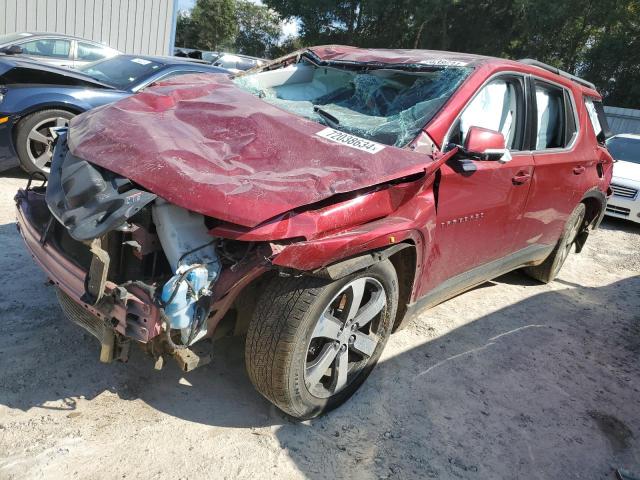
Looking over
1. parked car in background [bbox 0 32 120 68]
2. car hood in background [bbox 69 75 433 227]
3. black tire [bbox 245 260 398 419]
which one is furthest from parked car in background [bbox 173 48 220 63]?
black tire [bbox 245 260 398 419]

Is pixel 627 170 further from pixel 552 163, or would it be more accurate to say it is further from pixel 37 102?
pixel 37 102

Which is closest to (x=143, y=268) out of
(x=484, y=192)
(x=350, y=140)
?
(x=350, y=140)

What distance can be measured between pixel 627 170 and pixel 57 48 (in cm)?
1000

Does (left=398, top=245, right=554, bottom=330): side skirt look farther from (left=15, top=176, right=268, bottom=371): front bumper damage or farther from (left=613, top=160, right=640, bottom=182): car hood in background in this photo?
(left=613, top=160, right=640, bottom=182): car hood in background

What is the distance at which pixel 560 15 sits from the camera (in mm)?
21516

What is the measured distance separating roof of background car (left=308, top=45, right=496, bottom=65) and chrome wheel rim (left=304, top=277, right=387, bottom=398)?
64.6 inches

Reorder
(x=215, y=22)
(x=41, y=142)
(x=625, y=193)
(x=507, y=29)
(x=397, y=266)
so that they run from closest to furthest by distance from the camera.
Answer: (x=397, y=266) < (x=41, y=142) < (x=625, y=193) < (x=507, y=29) < (x=215, y=22)

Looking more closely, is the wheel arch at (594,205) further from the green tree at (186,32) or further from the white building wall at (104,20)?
the green tree at (186,32)

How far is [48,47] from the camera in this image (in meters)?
9.13

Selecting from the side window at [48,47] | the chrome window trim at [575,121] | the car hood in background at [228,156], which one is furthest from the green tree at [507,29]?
the car hood in background at [228,156]

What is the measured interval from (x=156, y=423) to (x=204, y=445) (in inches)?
10.7

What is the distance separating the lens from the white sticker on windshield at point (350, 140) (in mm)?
2611

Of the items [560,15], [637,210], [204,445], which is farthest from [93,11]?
[560,15]

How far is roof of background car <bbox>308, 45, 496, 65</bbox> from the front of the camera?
3383 mm
